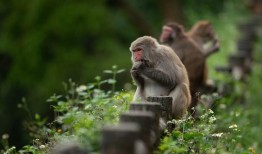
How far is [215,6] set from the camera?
20.8 m

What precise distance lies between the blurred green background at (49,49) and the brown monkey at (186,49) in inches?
262

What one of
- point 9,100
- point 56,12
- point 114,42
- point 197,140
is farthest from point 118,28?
point 197,140

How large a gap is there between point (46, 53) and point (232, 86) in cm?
724

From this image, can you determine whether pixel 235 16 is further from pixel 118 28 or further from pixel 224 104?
pixel 224 104

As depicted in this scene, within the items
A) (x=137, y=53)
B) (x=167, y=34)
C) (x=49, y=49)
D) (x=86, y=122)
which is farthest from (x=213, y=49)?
(x=49, y=49)

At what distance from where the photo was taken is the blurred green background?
1681cm

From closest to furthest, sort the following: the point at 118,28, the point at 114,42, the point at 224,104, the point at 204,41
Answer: the point at 224,104, the point at 204,41, the point at 114,42, the point at 118,28

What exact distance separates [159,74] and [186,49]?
2551 millimetres

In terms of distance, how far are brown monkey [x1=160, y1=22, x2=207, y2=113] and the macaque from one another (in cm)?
228

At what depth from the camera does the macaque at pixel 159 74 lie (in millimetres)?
6875

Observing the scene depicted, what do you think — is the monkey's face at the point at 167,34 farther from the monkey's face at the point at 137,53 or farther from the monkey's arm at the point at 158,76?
the monkey's face at the point at 137,53

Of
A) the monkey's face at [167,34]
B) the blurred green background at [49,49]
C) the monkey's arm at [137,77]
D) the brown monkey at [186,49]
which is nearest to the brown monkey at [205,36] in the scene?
the brown monkey at [186,49]

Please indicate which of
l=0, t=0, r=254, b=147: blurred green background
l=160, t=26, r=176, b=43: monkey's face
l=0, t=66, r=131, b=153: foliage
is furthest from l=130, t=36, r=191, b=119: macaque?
l=0, t=0, r=254, b=147: blurred green background

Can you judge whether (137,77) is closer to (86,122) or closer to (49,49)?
(86,122)
